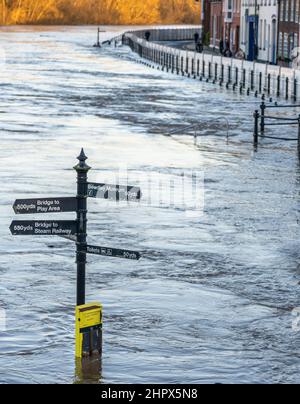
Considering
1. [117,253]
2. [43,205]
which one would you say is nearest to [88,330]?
[117,253]

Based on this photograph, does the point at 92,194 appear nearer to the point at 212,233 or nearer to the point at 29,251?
the point at 29,251

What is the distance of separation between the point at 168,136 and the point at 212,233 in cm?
2094

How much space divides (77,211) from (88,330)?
4.77 ft

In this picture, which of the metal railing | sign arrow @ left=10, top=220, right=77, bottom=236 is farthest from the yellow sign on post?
the metal railing

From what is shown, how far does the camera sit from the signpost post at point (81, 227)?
49.2 ft

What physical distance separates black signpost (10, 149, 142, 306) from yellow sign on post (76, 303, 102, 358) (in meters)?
0.42

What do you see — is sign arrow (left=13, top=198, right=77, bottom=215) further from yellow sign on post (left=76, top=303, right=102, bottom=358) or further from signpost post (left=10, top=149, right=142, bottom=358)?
yellow sign on post (left=76, top=303, right=102, bottom=358)

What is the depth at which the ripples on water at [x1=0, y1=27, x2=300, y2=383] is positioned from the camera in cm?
1590

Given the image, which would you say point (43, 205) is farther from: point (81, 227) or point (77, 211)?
point (81, 227)

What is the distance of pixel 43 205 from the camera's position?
49.5ft

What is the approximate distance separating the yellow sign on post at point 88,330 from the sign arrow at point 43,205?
48.4 inches

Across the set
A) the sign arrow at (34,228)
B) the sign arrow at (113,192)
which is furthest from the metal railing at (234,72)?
the sign arrow at (34,228)

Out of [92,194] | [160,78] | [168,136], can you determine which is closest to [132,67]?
[160,78]

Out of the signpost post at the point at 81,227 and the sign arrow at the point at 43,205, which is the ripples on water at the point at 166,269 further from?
the sign arrow at the point at 43,205
